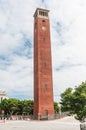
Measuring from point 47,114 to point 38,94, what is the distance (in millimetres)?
4672

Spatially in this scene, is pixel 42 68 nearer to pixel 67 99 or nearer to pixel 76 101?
pixel 67 99

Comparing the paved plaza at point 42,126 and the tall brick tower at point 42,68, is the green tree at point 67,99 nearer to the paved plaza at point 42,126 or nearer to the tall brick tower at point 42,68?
the paved plaza at point 42,126

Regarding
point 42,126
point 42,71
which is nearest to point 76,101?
point 42,126

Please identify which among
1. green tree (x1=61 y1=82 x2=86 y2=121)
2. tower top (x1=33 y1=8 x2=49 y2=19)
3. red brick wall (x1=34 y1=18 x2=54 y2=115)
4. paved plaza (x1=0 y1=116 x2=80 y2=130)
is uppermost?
tower top (x1=33 y1=8 x2=49 y2=19)

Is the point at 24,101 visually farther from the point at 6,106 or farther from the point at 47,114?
the point at 47,114

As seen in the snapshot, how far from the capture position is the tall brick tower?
52.8 metres

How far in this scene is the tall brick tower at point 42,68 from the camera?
52.8m

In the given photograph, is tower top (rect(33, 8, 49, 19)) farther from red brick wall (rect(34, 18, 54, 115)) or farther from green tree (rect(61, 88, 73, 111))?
green tree (rect(61, 88, 73, 111))

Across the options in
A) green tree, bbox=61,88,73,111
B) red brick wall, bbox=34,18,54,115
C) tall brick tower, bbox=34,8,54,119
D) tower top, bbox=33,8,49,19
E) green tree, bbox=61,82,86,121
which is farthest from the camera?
tower top, bbox=33,8,49,19

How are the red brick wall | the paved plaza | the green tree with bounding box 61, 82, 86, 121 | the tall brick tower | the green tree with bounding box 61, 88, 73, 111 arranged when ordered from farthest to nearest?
the red brick wall, the tall brick tower, the paved plaza, the green tree with bounding box 61, 88, 73, 111, the green tree with bounding box 61, 82, 86, 121

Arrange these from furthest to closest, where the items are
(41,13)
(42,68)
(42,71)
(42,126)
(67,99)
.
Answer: (41,13) < (42,68) < (42,71) < (42,126) < (67,99)

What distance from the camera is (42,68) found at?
180 ft

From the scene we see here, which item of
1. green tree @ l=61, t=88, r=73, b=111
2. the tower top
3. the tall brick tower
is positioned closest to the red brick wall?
the tall brick tower

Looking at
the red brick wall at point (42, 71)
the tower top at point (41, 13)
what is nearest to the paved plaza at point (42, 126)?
the red brick wall at point (42, 71)
